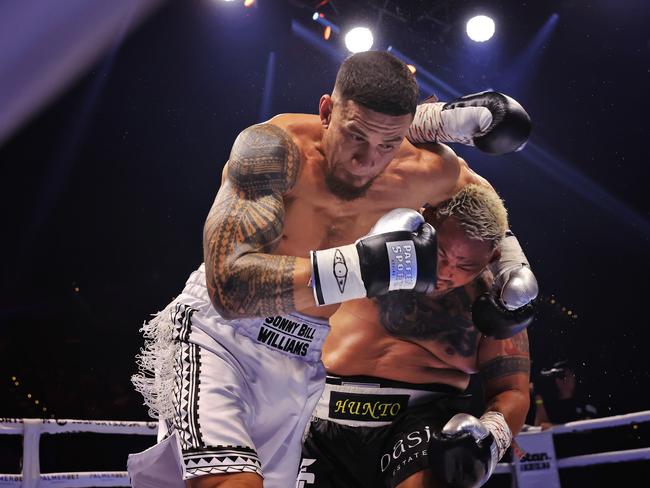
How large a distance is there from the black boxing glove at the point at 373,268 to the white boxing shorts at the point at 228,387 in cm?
42

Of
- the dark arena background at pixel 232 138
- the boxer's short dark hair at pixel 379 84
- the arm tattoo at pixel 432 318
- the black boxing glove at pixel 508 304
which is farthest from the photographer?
the dark arena background at pixel 232 138

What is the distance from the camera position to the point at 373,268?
145cm

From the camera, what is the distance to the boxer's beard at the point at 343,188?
6.32 ft

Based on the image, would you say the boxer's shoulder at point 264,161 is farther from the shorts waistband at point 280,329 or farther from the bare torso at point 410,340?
the bare torso at point 410,340

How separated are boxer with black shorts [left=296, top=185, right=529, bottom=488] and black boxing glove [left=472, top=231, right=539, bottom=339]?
0.02m

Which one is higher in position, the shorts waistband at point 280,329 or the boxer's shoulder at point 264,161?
the boxer's shoulder at point 264,161

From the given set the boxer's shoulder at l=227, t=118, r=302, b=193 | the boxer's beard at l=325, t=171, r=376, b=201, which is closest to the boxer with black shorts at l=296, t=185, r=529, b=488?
the boxer's beard at l=325, t=171, r=376, b=201

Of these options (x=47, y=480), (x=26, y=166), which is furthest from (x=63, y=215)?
(x=47, y=480)

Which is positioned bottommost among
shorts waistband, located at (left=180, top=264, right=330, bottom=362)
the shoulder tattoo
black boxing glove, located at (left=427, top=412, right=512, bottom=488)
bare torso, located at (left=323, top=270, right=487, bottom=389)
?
black boxing glove, located at (left=427, top=412, right=512, bottom=488)

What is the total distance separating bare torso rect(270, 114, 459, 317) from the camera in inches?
73.8

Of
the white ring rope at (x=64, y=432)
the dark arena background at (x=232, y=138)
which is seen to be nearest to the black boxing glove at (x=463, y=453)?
the white ring rope at (x=64, y=432)

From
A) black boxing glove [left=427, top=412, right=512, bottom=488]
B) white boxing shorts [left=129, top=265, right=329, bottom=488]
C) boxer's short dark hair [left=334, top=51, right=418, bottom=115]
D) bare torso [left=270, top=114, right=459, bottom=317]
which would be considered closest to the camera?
white boxing shorts [left=129, top=265, right=329, bottom=488]

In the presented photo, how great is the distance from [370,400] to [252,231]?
1076 millimetres

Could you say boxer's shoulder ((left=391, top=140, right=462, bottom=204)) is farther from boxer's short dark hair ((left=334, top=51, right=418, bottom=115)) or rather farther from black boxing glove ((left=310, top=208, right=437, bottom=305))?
black boxing glove ((left=310, top=208, right=437, bottom=305))
